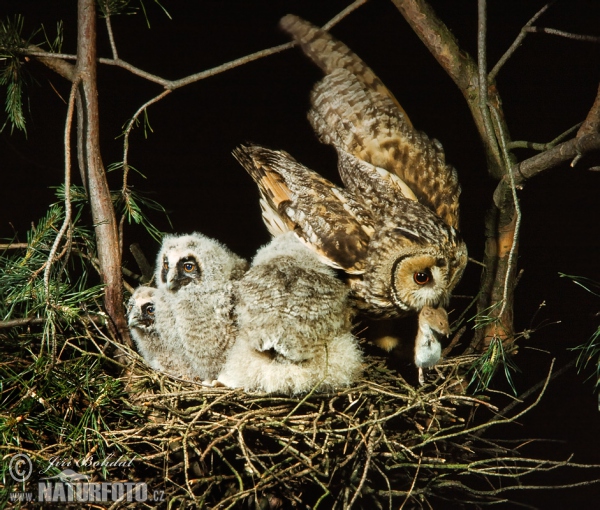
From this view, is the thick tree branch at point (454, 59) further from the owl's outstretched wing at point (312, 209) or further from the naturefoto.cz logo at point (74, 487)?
the naturefoto.cz logo at point (74, 487)

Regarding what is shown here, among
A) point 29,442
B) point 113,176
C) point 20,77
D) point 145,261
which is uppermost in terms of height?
Result: point 20,77

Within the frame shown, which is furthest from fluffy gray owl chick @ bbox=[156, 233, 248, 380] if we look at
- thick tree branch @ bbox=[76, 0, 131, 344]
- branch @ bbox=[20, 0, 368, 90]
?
branch @ bbox=[20, 0, 368, 90]

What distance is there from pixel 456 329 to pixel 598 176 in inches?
24.8

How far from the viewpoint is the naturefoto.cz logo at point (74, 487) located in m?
1.07

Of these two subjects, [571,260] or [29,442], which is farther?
[571,260]

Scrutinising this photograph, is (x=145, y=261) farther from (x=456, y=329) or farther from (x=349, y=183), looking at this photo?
(x=456, y=329)

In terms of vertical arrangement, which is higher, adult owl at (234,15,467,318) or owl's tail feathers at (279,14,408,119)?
owl's tail feathers at (279,14,408,119)

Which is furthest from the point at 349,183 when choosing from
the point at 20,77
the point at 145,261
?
Result: the point at 20,77

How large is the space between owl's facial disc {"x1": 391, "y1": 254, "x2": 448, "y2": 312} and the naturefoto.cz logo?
635 millimetres

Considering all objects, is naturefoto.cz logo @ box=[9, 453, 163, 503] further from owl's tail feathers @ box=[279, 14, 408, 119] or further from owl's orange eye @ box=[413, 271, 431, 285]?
owl's tail feathers @ box=[279, 14, 408, 119]

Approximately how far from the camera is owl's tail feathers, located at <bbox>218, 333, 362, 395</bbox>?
1167 mm

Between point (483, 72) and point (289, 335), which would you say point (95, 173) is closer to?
point (289, 335)

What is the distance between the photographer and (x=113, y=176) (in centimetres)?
171

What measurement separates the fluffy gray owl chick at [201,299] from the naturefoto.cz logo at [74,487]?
0.26m
